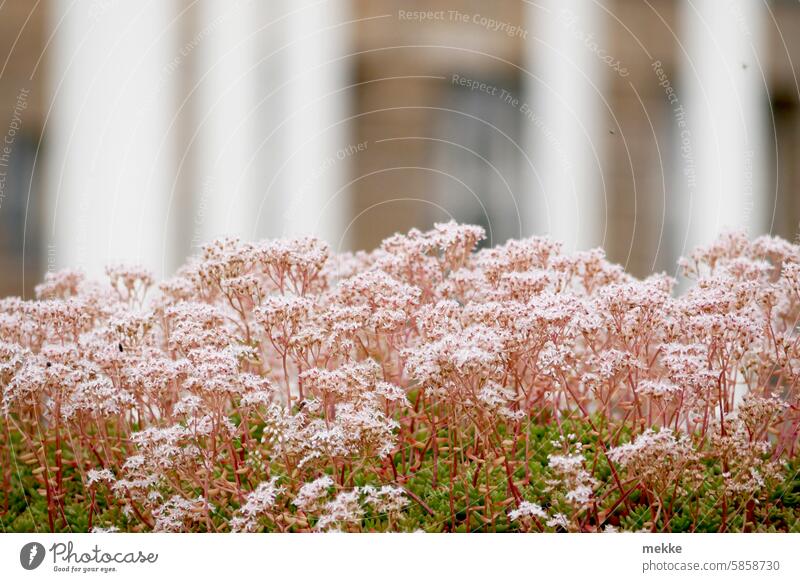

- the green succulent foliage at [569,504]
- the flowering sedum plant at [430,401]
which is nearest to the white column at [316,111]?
the flowering sedum plant at [430,401]

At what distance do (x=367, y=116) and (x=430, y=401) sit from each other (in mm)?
2358

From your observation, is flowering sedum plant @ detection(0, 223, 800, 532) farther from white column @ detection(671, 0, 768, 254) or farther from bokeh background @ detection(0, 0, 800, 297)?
white column @ detection(671, 0, 768, 254)

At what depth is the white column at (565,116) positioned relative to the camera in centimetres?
419

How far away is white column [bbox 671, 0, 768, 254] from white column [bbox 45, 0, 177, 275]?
2.54m

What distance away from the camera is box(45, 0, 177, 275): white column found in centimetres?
378

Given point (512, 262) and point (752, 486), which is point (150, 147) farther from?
point (752, 486)

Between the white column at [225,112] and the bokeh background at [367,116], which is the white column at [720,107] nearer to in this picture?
the bokeh background at [367,116]

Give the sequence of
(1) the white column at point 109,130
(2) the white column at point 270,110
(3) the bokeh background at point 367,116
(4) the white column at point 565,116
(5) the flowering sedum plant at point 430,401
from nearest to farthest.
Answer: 1. (5) the flowering sedum plant at point 430,401
2. (1) the white column at point 109,130
3. (3) the bokeh background at point 367,116
4. (2) the white column at point 270,110
5. (4) the white column at point 565,116

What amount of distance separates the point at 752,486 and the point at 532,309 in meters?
0.65

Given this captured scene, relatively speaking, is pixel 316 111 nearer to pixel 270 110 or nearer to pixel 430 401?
pixel 270 110

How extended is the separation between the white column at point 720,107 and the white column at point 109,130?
2.54 metres

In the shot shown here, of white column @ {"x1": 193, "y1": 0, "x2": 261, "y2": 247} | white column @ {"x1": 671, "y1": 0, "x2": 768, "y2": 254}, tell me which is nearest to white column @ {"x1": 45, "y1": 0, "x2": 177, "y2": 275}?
white column @ {"x1": 193, "y1": 0, "x2": 261, "y2": 247}

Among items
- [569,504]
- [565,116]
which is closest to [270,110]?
[565,116]

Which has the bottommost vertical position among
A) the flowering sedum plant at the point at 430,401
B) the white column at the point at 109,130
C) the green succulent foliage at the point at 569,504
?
the green succulent foliage at the point at 569,504
